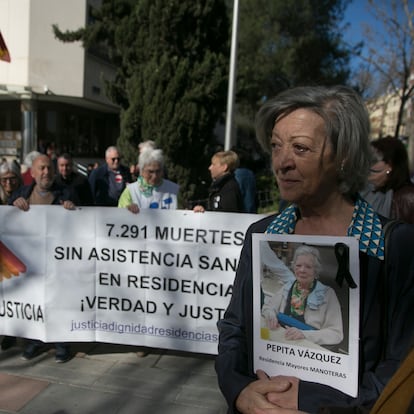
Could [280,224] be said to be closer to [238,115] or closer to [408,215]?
[408,215]

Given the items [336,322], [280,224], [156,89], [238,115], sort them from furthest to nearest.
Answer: [238,115] → [156,89] → [280,224] → [336,322]

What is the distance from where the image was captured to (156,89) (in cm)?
1190

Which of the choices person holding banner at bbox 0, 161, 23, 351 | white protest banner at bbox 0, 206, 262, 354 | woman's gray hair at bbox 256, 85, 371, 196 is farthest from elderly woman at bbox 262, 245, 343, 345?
person holding banner at bbox 0, 161, 23, 351

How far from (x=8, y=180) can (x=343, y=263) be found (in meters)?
4.06

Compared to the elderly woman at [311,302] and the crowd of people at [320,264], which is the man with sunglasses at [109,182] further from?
the elderly woman at [311,302]

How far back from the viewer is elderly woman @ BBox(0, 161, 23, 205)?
4461mm

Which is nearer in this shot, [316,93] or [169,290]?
[316,93]

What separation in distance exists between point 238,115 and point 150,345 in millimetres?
22267

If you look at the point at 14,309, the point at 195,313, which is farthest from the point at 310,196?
the point at 14,309

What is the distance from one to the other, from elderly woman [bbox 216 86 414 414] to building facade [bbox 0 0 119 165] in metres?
15.4

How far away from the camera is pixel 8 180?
4469 millimetres

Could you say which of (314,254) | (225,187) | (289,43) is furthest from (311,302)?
(289,43)

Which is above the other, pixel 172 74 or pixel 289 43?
pixel 289 43

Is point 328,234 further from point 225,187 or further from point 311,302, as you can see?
point 225,187
